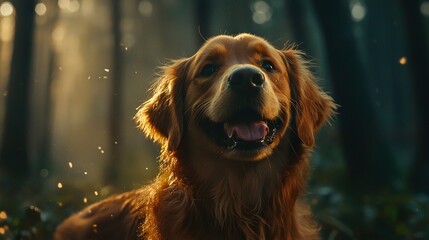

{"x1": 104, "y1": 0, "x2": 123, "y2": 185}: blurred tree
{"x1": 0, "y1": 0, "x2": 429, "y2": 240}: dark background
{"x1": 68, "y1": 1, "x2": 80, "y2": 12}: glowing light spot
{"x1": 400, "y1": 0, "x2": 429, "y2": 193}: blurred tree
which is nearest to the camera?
{"x1": 0, "y1": 0, "x2": 429, "y2": 240}: dark background

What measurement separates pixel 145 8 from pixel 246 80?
86.7 feet

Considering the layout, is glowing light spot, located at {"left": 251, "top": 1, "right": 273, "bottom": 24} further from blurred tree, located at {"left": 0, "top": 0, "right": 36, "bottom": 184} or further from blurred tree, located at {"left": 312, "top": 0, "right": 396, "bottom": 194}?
blurred tree, located at {"left": 312, "top": 0, "right": 396, "bottom": 194}

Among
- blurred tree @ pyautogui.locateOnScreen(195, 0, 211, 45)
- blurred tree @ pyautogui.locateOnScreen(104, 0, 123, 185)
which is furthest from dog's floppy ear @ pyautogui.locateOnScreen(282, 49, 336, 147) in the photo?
blurred tree @ pyautogui.locateOnScreen(104, 0, 123, 185)

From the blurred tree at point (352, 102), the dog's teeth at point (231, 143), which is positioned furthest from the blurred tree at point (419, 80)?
the dog's teeth at point (231, 143)

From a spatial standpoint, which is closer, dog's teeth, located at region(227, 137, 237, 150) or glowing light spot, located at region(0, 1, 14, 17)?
dog's teeth, located at region(227, 137, 237, 150)

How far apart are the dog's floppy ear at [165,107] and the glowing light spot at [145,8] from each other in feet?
80.6

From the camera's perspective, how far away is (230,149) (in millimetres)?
4094

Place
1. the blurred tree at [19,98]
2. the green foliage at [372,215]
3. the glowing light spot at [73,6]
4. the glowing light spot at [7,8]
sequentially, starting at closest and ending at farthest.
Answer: the green foliage at [372,215], the blurred tree at [19,98], the glowing light spot at [7,8], the glowing light spot at [73,6]

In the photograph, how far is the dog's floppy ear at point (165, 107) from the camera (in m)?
4.65

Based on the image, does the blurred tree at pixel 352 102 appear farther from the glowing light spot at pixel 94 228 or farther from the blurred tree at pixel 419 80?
the glowing light spot at pixel 94 228

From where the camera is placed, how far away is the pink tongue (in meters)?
4.07

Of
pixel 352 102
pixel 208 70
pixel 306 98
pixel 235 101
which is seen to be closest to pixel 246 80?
pixel 235 101

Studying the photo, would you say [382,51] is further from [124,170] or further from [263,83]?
[263,83]

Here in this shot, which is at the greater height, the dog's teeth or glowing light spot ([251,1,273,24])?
the dog's teeth
